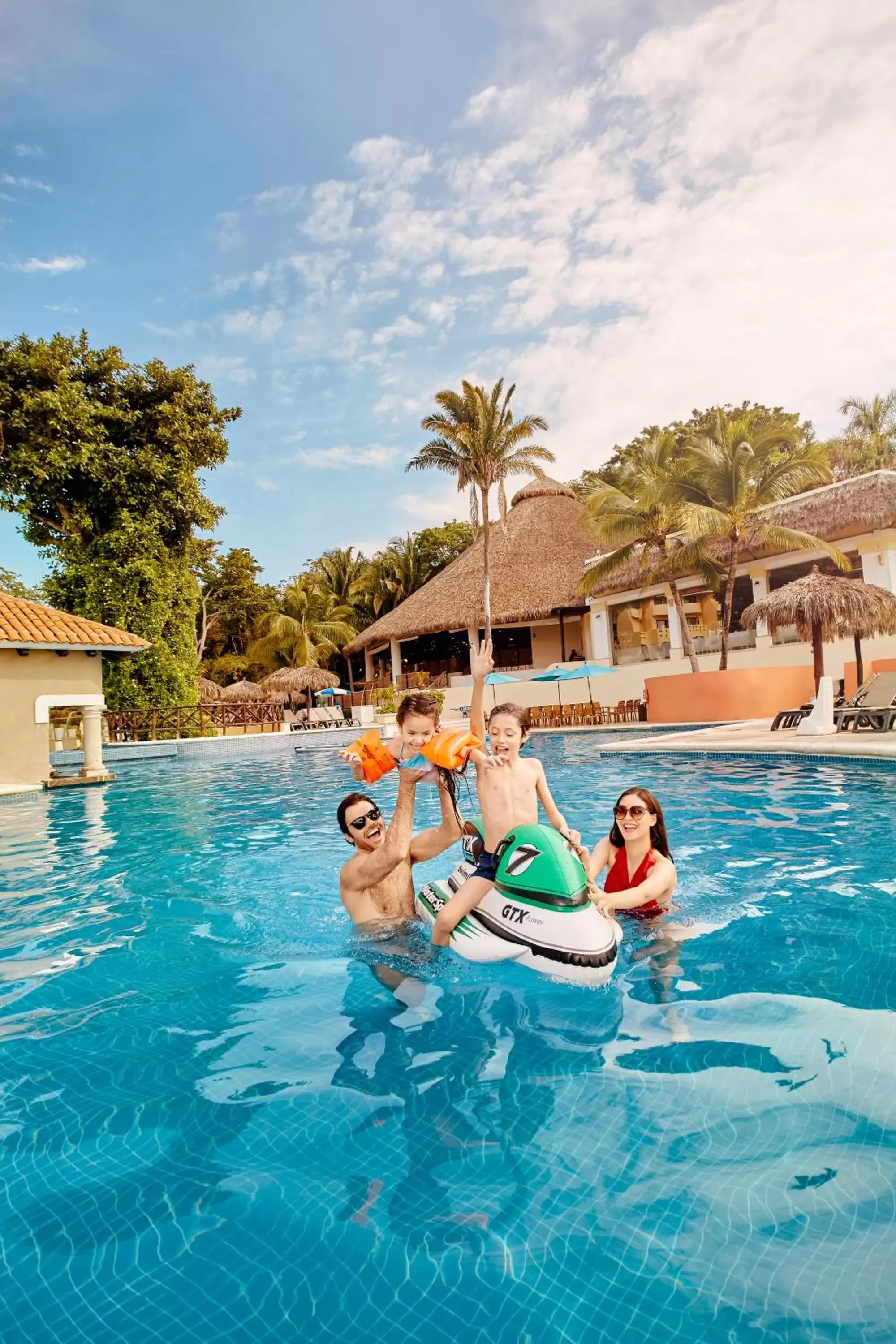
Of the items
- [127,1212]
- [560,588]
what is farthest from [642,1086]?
[560,588]

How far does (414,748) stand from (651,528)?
69.4 ft

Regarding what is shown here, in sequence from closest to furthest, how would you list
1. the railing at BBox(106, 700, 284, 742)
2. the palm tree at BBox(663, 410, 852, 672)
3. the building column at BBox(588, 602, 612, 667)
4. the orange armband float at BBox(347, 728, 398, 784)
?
the orange armband float at BBox(347, 728, 398, 784) < the palm tree at BBox(663, 410, 852, 672) < the railing at BBox(106, 700, 284, 742) < the building column at BBox(588, 602, 612, 667)

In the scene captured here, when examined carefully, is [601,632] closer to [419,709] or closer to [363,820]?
[363,820]

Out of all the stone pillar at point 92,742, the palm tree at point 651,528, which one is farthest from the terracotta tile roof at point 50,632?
the palm tree at point 651,528

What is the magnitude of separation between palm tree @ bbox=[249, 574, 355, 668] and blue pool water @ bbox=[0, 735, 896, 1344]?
3150 cm

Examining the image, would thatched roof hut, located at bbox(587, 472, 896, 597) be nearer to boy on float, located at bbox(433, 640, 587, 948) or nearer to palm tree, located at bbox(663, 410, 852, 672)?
palm tree, located at bbox(663, 410, 852, 672)

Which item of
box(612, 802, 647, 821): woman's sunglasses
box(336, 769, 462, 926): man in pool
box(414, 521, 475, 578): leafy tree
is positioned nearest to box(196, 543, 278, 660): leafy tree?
box(414, 521, 475, 578): leafy tree

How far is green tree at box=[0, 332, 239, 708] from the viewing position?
856 inches

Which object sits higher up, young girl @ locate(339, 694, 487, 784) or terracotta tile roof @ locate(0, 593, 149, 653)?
terracotta tile roof @ locate(0, 593, 149, 653)

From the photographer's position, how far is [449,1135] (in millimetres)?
2424

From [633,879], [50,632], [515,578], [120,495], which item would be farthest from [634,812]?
[515,578]

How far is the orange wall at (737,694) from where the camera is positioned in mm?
17891

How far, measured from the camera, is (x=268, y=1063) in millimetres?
3057

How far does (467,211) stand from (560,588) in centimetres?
1559
